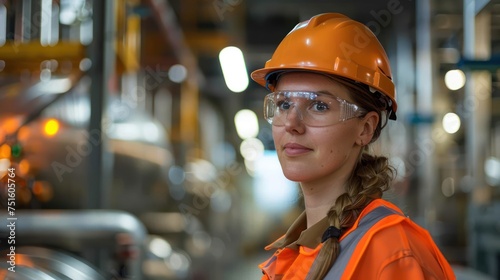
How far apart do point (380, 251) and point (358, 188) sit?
31 centimetres

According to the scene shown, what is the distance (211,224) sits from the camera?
15.4m

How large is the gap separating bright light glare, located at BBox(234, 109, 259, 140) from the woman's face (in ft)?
46.7

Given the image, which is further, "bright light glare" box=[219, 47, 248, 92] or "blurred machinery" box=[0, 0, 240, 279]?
"bright light glare" box=[219, 47, 248, 92]

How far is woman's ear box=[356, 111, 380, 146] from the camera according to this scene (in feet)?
6.37

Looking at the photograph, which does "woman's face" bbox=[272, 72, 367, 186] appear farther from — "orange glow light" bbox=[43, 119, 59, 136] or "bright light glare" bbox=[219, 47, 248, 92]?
"bright light glare" bbox=[219, 47, 248, 92]

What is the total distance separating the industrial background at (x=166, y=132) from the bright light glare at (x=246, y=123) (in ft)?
0.37

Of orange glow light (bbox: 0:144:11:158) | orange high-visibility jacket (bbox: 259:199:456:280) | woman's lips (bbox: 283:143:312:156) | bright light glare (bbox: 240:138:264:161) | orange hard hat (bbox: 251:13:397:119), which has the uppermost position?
bright light glare (bbox: 240:138:264:161)

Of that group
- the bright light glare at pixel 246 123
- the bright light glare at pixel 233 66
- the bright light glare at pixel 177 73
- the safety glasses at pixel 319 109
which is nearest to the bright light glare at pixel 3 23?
the safety glasses at pixel 319 109

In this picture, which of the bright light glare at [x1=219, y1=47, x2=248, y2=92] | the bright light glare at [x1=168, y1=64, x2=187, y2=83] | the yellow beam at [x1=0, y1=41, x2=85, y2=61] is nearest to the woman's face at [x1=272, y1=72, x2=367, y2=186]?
the yellow beam at [x1=0, y1=41, x2=85, y2=61]

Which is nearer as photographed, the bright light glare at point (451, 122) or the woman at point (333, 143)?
the woman at point (333, 143)

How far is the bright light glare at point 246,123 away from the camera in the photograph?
17.2 metres

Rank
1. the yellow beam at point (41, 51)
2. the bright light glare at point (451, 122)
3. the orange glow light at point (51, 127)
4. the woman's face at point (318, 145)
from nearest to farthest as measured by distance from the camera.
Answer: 1. the woman's face at point (318, 145)
2. the yellow beam at point (41, 51)
3. the orange glow light at point (51, 127)
4. the bright light glare at point (451, 122)

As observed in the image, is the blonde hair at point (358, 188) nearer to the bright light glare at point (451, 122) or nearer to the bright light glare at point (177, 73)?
the bright light glare at point (451, 122)

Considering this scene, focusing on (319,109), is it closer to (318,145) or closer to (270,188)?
(318,145)
